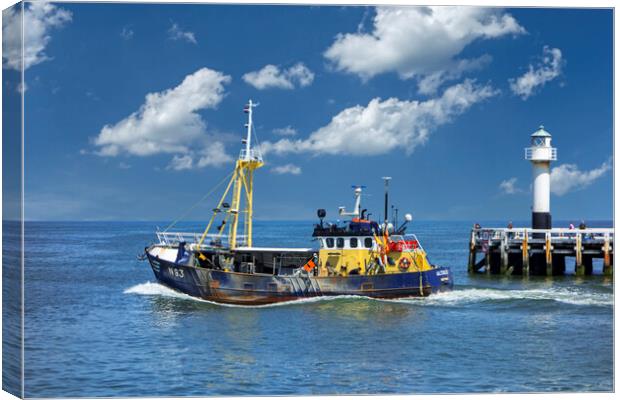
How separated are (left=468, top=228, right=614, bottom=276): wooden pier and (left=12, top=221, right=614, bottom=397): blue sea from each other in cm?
184

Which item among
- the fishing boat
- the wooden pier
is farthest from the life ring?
the wooden pier

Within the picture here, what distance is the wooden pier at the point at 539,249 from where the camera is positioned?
125 feet

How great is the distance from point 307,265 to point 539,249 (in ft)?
39.8

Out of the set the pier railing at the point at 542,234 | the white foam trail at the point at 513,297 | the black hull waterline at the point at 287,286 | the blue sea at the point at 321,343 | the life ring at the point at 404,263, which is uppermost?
the pier railing at the point at 542,234

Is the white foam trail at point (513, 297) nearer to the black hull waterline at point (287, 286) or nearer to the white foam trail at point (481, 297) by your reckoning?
the white foam trail at point (481, 297)

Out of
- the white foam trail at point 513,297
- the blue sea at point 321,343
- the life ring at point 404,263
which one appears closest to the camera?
the blue sea at point 321,343

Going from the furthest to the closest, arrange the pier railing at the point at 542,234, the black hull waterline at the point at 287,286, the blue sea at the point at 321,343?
the pier railing at the point at 542,234 → the black hull waterline at the point at 287,286 → the blue sea at the point at 321,343

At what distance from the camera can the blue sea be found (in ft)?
62.0

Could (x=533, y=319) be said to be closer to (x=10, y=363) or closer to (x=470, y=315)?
(x=470, y=315)

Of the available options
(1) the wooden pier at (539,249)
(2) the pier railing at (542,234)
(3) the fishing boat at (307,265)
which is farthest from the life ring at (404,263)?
(2) the pier railing at (542,234)

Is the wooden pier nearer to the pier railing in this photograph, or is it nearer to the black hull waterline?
the pier railing

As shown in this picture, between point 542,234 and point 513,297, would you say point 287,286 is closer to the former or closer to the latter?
point 513,297

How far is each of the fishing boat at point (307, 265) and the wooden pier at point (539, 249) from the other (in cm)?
778

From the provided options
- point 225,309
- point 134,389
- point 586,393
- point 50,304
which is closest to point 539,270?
point 225,309
